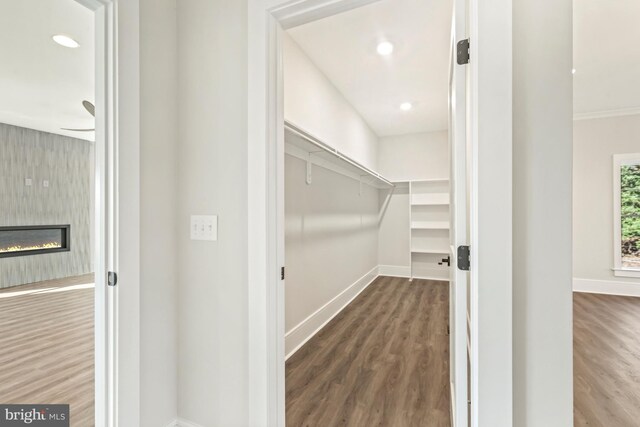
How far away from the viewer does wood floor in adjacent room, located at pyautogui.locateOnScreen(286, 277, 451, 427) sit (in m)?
1.78

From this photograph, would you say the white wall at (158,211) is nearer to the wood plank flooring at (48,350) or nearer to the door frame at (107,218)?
the door frame at (107,218)

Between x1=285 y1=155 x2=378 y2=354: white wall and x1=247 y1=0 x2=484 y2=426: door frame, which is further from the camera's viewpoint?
x1=285 y1=155 x2=378 y2=354: white wall

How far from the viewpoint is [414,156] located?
18.4 feet

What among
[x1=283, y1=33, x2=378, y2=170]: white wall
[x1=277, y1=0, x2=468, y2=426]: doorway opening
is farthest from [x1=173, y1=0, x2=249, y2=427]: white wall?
[x1=283, y1=33, x2=378, y2=170]: white wall

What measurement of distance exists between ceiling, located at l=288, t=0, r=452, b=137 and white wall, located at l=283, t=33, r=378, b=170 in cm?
11

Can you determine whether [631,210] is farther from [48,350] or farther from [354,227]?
[48,350]

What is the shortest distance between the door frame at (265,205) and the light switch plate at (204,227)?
0.22 meters

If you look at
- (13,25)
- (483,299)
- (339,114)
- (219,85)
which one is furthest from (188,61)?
(339,114)

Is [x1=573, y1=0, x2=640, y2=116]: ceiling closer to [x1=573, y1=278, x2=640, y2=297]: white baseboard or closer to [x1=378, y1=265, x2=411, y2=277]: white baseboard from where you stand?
[x1=573, y1=278, x2=640, y2=297]: white baseboard

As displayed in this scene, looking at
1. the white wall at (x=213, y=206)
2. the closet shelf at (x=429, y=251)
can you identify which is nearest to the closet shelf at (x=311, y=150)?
the white wall at (x=213, y=206)

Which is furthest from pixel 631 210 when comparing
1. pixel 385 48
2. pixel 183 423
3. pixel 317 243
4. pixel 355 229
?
pixel 183 423

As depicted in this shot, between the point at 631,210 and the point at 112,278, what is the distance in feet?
20.4

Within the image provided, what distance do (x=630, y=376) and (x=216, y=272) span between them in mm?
3090

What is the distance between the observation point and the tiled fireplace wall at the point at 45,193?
190 inches
